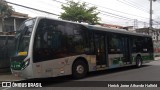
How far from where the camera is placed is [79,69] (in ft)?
47.4

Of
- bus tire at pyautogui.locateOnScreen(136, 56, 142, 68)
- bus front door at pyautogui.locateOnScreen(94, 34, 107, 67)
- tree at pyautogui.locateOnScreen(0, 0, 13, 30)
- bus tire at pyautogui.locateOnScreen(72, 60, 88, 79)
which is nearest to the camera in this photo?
bus tire at pyautogui.locateOnScreen(72, 60, 88, 79)

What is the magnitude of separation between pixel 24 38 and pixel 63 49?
2.12 m

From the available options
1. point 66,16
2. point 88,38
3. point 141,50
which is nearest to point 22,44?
point 88,38

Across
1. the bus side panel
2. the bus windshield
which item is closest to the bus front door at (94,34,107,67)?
the bus side panel

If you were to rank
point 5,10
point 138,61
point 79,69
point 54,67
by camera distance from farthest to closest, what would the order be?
point 5,10 → point 138,61 → point 79,69 → point 54,67

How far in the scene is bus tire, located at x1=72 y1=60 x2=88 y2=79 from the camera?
14.2 metres

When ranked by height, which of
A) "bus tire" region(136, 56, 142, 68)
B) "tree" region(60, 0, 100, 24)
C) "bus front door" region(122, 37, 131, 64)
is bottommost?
"bus tire" region(136, 56, 142, 68)

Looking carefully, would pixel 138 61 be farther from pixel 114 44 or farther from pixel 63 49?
pixel 63 49

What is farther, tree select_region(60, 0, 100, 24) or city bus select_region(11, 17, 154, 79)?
tree select_region(60, 0, 100, 24)

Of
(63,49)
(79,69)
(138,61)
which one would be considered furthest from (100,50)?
(138,61)

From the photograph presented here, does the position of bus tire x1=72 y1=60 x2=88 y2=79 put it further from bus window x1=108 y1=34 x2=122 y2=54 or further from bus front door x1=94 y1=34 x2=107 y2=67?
bus window x1=108 y1=34 x2=122 y2=54

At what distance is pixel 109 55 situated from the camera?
667 inches

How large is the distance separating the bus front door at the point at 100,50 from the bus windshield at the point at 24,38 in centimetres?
472

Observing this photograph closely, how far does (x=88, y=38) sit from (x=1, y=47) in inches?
242
